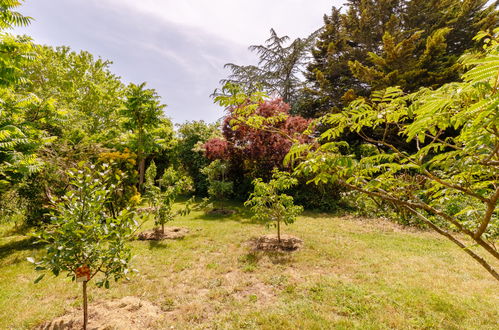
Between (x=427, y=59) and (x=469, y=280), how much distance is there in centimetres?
1376

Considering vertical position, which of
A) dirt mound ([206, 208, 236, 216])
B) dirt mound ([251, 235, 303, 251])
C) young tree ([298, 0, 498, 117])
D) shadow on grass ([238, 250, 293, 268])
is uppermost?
young tree ([298, 0, 498, 117])

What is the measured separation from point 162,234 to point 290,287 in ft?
16.5

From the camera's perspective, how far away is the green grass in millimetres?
3467

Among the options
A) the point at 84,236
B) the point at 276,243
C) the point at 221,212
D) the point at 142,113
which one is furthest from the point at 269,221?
the point at 142,113

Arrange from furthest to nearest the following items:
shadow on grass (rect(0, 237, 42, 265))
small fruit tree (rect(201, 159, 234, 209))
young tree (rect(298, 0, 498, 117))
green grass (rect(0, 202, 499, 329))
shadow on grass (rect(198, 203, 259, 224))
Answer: young tree (rect(298, 0, 498, 117)) < small fruit tree (rect(201, 159, 234, 209)) < shadow on grass (rect(198, 203, 259, 224)) < shadow on grass (rect(0, 237, 42, 265)) < green grass (rect(0, 202, 499, 329))

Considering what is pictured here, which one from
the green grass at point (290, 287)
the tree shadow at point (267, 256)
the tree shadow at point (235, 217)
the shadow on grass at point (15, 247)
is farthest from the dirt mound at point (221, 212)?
the shadow on grass at point (15, 247)

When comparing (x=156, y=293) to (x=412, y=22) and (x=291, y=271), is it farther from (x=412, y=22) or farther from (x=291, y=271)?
(x=412, y=22)

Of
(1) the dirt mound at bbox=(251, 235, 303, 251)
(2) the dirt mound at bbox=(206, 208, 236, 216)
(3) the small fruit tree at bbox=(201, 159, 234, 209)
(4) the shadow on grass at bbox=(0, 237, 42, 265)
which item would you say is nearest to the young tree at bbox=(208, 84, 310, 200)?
(3) the small fruit tree at bbox=(201, 159, 234, 209)

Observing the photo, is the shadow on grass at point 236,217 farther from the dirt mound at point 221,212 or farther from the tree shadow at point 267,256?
the tree shadow at point 267,256

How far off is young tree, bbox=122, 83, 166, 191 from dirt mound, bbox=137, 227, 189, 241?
333 centimetres

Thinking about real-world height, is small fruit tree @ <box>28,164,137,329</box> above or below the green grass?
above

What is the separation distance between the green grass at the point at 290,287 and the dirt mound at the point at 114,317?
0.21m

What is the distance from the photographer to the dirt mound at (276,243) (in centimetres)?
642

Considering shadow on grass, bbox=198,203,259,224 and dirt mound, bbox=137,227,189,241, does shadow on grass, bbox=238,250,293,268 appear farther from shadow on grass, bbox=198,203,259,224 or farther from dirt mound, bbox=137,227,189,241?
shadow on grass, bbox=198,203,259,224
